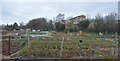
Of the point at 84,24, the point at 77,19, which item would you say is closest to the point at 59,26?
the point at 77,19

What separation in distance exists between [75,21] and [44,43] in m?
1.17

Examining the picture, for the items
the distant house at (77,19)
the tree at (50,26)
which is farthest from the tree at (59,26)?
the distant house at (77,19)

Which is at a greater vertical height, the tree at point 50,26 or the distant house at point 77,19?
the distant house at point 77,19

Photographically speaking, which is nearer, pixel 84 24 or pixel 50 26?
pixel 50 26

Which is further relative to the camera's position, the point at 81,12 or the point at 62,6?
the point at 81,12

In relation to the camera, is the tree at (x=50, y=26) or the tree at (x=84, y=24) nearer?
the tree at (x=50, y=26)

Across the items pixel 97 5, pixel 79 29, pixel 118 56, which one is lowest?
pixel 118 56

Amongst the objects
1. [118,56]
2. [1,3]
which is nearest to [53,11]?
[1,3]

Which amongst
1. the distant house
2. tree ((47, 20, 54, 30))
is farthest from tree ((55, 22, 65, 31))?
the distant house

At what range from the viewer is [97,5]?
1.92 m

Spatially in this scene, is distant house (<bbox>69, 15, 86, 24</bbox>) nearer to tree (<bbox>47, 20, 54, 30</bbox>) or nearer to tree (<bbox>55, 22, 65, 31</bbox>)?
tree (<bbox>55, 22, 65, 31</bbox>)

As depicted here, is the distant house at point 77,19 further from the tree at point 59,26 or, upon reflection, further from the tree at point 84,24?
the tree at point 59,26

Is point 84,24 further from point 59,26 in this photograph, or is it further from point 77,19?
point 59,26

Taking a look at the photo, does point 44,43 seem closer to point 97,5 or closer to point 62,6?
point 62,6
